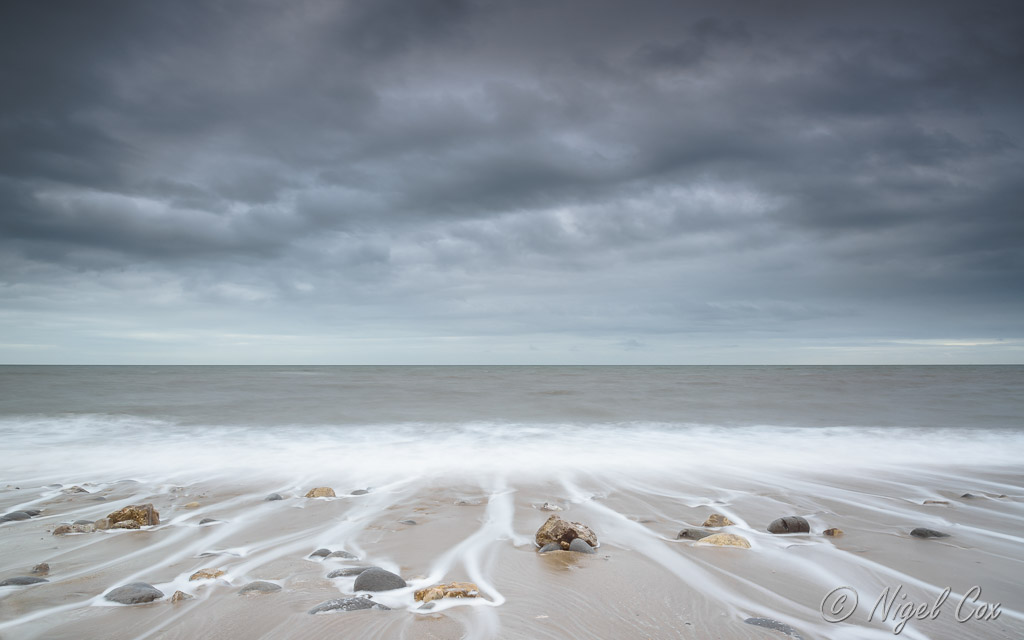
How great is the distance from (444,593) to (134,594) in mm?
1654

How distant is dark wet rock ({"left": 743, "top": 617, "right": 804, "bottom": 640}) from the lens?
2361 millimetres

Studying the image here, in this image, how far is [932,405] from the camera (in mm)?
17234

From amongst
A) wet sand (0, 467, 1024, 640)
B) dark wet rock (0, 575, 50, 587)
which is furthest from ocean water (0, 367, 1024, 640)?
dark wet rock (0, 575, 50, 587)

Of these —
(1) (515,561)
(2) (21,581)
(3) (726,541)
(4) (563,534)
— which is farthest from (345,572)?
(3) (726,541)

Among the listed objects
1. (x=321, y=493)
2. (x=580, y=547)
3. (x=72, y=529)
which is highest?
(x=580, y=547)

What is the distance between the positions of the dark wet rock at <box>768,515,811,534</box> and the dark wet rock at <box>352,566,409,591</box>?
9.56ft

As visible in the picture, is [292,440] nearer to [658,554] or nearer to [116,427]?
[116,427]

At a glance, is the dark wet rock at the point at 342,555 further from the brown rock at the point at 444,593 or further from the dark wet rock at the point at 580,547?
the dark wet rock at the point at 580,547

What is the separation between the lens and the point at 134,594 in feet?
8.97

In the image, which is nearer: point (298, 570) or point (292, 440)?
point (298, 570)

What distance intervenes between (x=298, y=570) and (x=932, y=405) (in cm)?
2093

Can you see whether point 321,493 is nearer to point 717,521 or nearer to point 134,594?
point 134,594

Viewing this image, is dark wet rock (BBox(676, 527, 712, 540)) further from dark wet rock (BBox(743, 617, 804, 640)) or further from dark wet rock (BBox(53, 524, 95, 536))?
dark wet rock (BBox(53, 524, 95, 536))

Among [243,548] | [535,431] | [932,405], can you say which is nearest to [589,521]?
[243,548]
